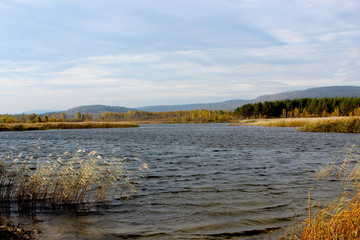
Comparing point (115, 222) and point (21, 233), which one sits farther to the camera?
point (115, 222)

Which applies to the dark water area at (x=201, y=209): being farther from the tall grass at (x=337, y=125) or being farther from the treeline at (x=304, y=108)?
the treeline at (x=304, y=108)

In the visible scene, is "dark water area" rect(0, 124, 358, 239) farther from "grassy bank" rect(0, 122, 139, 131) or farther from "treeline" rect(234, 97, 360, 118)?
"treeline" rect(234, 97, 360, 118)

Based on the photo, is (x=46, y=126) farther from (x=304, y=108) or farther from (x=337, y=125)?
(x=304, y=108)

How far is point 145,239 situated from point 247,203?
4392 millimetres

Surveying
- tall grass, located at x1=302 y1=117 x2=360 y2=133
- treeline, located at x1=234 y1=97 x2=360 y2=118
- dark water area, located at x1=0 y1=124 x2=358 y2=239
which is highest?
treeline, located at x1=234 y1=97 x2=360 y2=118

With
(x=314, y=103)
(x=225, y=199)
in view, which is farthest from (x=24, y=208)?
(x=314, y=103)

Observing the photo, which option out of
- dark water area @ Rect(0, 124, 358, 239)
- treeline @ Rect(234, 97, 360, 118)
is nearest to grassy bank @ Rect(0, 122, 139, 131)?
dark water area @ Rect(0, 124, 358, 239)

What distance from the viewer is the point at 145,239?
7434mm

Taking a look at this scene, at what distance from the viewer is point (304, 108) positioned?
149125 millimetres

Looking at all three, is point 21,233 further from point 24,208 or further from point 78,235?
point 24,208

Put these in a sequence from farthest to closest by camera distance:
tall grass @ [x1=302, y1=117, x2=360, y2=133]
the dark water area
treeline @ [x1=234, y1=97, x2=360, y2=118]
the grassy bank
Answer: treeline @ [x1=234, y1=97, x2=360, y2=118], the grassy bank, tall grass @ [x1=302, y1=117, x2=360, y2=133], the dark water area

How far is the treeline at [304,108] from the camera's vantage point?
417ft

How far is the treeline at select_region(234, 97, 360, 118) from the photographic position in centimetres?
12714

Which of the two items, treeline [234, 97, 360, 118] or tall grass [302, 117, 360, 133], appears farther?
treeline [234, 97, 360, 118]
